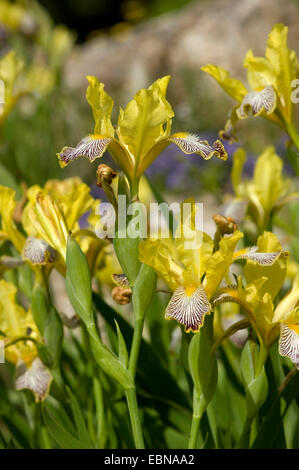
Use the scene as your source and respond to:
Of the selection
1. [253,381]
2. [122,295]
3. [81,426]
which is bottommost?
[81,426]

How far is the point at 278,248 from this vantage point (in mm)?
882

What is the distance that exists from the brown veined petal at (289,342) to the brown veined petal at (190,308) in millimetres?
123

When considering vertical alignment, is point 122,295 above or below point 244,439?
above

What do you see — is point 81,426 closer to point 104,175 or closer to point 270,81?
point 104,175

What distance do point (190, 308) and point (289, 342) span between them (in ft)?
0.50

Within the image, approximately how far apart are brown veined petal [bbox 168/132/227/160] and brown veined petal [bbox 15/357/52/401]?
1.63ft

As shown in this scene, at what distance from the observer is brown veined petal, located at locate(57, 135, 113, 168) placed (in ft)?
2.69

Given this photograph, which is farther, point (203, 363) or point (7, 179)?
point (7, 179)

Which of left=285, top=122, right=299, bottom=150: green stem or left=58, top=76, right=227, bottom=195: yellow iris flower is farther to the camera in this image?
left=285, top=122, right=299, bottom=150: green stem

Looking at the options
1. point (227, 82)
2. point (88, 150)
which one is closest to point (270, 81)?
point (227, 82)

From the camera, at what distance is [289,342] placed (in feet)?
2.66

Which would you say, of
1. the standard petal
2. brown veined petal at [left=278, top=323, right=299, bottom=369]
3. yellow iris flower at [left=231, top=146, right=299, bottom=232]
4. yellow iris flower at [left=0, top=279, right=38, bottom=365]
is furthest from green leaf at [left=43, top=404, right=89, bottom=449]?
the standard petal

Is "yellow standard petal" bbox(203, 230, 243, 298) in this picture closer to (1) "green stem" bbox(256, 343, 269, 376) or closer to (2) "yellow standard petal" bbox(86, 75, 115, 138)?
(1) "green stem" bbox(256, 343, 269, 376)

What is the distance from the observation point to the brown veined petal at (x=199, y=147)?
2.77ft
